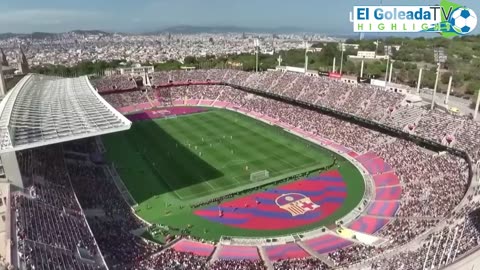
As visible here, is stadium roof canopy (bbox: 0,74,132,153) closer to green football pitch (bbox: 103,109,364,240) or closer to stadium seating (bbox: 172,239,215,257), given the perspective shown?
green football pitch (bbox: 103,109,364,240)

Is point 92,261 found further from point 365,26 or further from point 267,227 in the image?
point 365,26

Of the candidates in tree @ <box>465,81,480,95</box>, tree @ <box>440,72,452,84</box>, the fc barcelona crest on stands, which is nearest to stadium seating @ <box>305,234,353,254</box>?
the fc barcelona crest on stands

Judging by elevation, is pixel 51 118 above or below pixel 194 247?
above

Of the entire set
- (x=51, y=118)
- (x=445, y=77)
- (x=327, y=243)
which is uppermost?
(x=51, y=118)

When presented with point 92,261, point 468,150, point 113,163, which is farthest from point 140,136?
point 468,150

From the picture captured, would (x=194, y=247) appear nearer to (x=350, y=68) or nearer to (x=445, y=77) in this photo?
(x=445, y=77)

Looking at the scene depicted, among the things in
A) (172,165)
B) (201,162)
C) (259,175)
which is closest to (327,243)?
(259,175)
